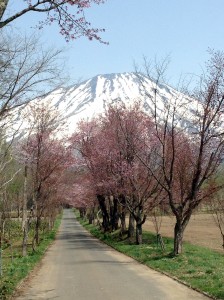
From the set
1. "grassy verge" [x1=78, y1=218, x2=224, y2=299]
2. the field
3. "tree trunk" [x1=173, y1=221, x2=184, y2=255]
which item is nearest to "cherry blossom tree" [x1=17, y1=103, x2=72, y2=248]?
"grassy verge" [x1=78, y1=218, x2=224, y2=299]

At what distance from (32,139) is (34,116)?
289 cm

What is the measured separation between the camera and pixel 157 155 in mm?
25703

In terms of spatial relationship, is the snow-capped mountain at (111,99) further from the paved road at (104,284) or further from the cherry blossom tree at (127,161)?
the paved road at (104,284)

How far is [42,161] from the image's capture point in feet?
77.3

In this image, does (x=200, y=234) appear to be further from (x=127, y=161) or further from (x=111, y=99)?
(x=111, y=99)

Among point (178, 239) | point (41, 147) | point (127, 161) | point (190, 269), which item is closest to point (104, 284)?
point (190, 269)

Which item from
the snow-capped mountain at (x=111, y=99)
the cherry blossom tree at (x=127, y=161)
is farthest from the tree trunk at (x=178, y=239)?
Answer: the cherry blossom tree at (x=127, y=161)

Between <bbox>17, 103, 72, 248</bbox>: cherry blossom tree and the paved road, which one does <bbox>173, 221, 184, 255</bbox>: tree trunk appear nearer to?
the paved road

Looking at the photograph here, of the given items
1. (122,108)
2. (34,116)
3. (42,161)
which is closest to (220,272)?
(34,116)

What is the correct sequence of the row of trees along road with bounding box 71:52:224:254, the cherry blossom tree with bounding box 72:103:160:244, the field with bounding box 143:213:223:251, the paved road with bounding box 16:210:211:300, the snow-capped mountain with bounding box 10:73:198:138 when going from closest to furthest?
the paved road with bounding box 16:210:211:300 < the snow-capped mountain with bounding box 10:73:198:138 < the row of trees along road with bounding box 71:52:224:254 < the cherry blossom tree with bounding box 72:103:160:244 < the field with bounding box 143:213:223:251

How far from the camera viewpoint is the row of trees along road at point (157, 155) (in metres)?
18.6

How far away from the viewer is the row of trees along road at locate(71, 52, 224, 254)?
61.1 feet

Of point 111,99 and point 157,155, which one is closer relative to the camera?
point 157,155

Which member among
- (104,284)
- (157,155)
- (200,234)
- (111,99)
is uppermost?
(111,99)
